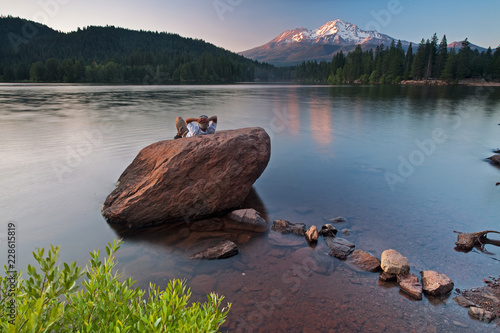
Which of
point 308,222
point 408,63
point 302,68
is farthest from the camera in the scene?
point 302,68

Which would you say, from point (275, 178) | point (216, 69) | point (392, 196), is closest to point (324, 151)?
point (275, 178)

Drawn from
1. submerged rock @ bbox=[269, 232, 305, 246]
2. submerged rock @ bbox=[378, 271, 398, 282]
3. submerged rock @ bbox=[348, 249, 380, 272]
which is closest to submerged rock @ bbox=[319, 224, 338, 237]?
submerged rock @ bbox=[269, 232, 305, 246]

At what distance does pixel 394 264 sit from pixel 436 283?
28.3 inches

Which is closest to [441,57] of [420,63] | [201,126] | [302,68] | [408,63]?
[420,63]

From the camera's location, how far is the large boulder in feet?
26.2

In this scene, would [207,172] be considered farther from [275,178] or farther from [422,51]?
[422,51]

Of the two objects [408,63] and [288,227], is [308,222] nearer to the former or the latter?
[288,227]

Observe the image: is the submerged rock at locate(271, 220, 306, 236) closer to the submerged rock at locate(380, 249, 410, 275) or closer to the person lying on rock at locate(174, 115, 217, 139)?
the submerged rock at locate(380, 249, 410, 275)

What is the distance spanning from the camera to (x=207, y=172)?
8.55 m

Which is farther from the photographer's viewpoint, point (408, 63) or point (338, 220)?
point (408, 63)

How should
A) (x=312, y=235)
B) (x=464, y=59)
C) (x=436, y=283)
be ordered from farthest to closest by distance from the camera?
(x=464, y=59), (x=312, y=235), (x=436, y=283)

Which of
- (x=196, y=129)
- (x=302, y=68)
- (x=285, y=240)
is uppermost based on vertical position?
(x=302, y=68)

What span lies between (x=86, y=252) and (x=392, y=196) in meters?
8.99

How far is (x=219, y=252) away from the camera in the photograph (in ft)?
21.3
